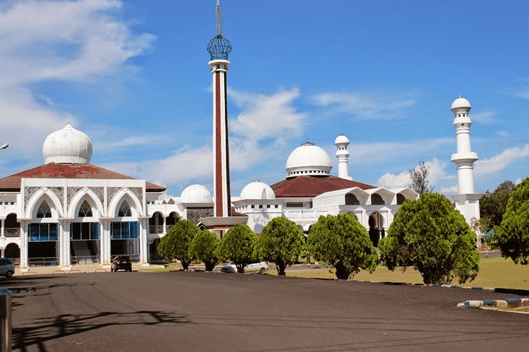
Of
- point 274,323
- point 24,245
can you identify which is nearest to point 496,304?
point 274,323

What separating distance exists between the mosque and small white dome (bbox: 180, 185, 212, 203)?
0.42ft

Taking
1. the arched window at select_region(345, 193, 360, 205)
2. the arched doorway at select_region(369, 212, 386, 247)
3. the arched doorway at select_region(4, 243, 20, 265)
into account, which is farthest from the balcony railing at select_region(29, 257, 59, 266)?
the arched doorway at select_region(369, 212, 386, 247)

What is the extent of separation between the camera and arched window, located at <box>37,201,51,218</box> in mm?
52500

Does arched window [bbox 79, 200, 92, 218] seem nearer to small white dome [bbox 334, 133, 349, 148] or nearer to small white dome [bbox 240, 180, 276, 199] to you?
small white dome [bbox 240, 180, 276, 199]

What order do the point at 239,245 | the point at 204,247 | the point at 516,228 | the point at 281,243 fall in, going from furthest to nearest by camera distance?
1. the point at 204,247
2. the point at 239,245
3. the point at 281,243
4. the point at 516,228

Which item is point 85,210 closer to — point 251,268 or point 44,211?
point 44,211

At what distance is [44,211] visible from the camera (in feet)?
173

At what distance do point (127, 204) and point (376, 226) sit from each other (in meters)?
31.1

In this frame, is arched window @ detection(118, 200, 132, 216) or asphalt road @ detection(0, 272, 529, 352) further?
arched window @ detection(118, 200, 132, 216)

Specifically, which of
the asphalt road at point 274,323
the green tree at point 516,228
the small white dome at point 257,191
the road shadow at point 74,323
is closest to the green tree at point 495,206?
the small white dome at point 257,191

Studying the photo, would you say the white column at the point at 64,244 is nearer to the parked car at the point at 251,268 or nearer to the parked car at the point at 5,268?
the parked car at the point at 5,268

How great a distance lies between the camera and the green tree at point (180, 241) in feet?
137

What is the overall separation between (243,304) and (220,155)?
1699 inches

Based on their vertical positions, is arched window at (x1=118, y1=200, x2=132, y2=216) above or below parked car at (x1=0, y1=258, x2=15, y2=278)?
above
